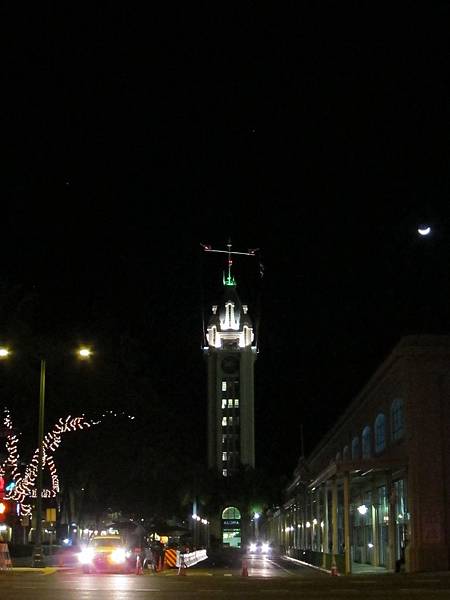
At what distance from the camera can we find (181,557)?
140 ft

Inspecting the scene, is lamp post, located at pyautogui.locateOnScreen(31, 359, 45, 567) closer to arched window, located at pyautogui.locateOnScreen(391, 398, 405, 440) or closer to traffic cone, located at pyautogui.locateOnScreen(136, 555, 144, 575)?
traffic cone, located at pyautogui.locateOnScreen(136, 555, 144, 575)

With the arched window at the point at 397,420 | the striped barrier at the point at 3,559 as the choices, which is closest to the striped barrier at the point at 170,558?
the striped barrier at the point at 3,559

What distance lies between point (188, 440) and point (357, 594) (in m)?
80.9

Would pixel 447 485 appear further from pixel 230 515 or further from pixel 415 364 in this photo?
pixel 230 515

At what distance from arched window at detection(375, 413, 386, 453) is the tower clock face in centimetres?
11207

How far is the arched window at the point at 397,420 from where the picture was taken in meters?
44.2

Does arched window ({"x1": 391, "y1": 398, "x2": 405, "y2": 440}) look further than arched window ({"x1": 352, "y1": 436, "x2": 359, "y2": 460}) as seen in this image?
No

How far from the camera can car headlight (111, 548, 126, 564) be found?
122 ft

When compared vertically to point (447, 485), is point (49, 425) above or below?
above

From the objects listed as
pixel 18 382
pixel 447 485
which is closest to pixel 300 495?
pixel 18 382

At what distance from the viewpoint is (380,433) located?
1996 inches

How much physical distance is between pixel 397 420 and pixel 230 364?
390 ft

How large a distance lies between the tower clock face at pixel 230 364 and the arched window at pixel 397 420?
117240 mm

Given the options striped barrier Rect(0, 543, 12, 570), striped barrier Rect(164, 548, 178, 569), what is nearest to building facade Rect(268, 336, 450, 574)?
striped barrier Rect(164, 548, 178, 569)
